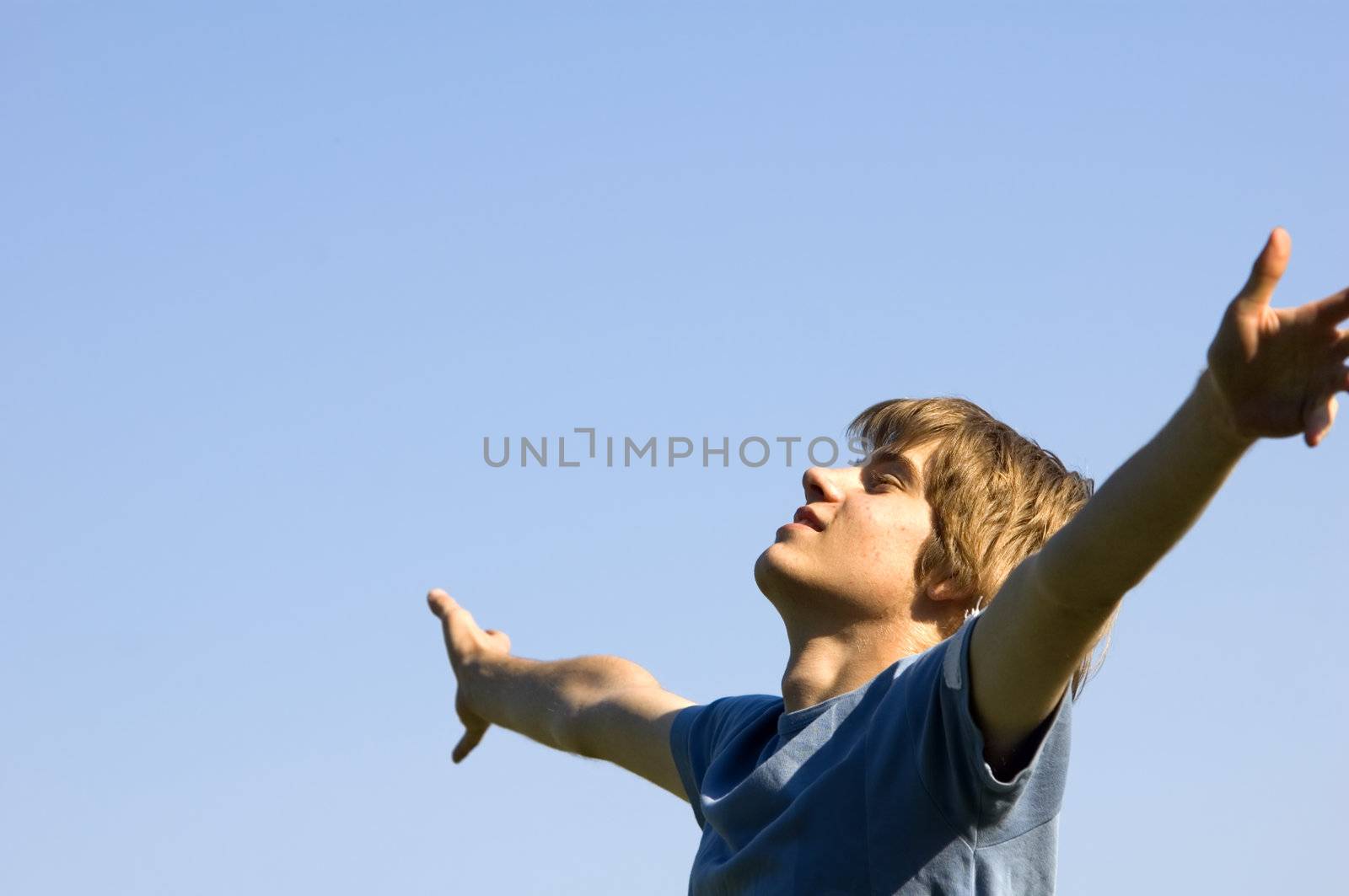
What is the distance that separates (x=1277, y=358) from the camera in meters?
2.58

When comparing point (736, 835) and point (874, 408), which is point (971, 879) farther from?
point (874, 408)

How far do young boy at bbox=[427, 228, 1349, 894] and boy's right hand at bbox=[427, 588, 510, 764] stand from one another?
0.62m

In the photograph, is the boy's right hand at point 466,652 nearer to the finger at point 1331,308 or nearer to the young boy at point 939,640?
the young boy at point 939,640

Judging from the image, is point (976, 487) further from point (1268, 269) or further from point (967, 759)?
point (1268, 269)

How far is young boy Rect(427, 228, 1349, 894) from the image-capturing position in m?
2.70

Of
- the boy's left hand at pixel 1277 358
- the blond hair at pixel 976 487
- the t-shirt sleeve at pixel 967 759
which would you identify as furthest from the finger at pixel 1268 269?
the blond hair at pixel 976 487

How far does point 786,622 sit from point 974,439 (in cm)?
84

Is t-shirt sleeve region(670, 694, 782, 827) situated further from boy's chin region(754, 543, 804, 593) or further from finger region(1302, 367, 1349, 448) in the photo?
finger region(1302, 367, 1349, 448)

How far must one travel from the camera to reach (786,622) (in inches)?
183

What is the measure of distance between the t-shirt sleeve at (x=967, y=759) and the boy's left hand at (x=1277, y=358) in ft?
2.99

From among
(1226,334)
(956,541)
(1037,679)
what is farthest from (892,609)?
(1226,334)

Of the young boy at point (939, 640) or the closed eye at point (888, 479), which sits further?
the closed eye at point (888, 479)

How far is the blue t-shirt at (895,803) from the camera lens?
342 cm

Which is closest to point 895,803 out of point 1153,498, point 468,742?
point 1153,498
